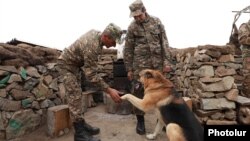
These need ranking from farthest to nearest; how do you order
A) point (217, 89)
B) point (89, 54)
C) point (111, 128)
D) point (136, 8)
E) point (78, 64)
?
1. point (217, 89)
2. point (111, 128)
3. point (136, 8)
4. point (78, 64)
5. point (89, 54)

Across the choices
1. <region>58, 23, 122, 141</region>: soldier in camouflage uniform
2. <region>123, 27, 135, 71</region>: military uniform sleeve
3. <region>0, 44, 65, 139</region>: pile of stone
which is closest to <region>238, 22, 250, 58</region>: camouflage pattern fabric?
<region>123, 27, 135, 71</region>: military uniform sleeve

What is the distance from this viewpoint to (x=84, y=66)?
4230mm

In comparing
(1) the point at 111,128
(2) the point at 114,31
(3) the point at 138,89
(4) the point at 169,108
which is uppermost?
(2) the point at 114,31

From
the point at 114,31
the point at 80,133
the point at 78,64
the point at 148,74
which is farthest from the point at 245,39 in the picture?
the point at 80,133

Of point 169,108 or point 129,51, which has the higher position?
point 129,51

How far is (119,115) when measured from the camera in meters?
6.44

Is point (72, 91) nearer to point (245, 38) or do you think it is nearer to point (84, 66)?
point (84, 66)

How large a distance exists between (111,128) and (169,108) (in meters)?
1.81

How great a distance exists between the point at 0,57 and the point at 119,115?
9.48 ft

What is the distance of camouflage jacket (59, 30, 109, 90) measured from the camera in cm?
419

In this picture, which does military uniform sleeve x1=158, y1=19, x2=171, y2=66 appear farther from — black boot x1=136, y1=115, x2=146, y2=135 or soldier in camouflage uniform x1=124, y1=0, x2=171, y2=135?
black boot x1=136, y1=115, x2=146, y2=135

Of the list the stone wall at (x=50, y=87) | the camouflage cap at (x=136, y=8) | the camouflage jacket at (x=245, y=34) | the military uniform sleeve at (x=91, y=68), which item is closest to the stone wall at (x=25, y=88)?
the stone wall at (x=50, y=87)

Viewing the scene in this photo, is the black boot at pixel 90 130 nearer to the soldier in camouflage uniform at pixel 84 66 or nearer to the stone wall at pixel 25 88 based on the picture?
the soldier in camouflage uniform at pixel 84 66

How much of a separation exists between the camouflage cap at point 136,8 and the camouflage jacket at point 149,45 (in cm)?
30
